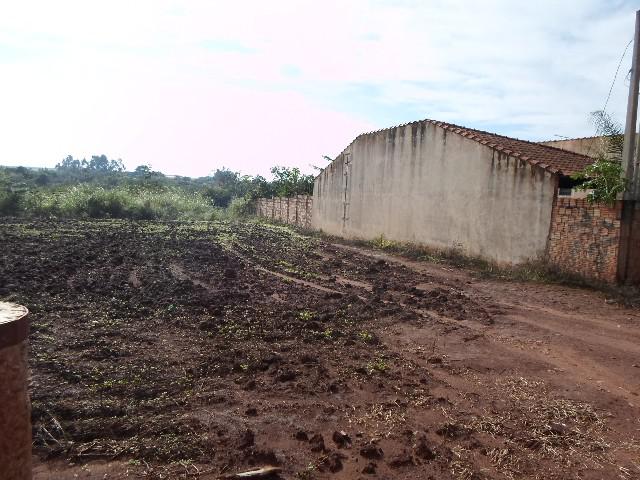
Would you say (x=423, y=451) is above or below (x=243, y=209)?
below

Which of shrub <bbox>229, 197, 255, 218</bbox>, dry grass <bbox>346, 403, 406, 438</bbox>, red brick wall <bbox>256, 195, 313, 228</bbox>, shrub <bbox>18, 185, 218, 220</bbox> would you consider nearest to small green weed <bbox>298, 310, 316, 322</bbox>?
dry grass <bbox>346, 403, 406, 438</bbox>

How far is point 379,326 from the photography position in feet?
22.2

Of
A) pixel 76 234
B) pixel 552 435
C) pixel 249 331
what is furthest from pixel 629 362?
pixel 76 234

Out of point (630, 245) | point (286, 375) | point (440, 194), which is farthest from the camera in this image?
point (440, 194)

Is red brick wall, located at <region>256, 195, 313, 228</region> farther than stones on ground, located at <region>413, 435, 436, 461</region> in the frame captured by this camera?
Yes

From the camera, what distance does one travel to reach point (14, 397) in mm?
1807

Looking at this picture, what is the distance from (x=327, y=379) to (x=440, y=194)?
10.7 m

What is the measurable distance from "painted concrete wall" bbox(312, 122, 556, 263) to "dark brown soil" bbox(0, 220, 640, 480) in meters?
2.46

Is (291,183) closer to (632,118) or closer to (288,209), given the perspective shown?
(288,209)

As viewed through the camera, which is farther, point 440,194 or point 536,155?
point 440,194

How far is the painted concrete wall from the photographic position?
11258mm

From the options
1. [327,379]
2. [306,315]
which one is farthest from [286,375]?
[306,315]

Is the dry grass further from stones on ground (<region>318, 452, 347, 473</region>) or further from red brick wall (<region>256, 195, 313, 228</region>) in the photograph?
red brick wall (<region>256, 195, 313, 228</region>)

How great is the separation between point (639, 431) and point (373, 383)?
7.51 ft
